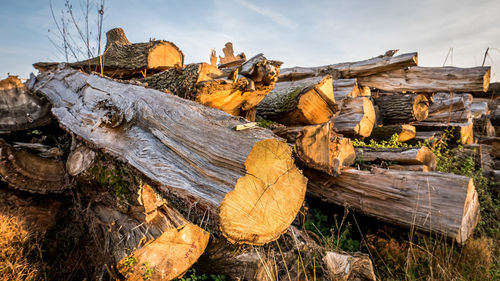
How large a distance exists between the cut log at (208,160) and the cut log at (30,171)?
2.24 feet

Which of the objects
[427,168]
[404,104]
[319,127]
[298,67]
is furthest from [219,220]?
[404,104]

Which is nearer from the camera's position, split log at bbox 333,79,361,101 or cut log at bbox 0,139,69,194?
cut log at bbox 0,139,69,194

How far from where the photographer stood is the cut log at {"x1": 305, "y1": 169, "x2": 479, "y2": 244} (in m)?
2.70

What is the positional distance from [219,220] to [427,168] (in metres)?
2.89

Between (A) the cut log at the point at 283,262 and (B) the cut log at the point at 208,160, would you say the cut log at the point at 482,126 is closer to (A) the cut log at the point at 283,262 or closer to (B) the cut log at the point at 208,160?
(A) the cut log at the point at 283,262

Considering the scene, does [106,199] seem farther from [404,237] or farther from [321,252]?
[404,237]

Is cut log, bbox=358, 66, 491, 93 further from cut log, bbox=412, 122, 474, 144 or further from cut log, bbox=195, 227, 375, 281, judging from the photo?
Result: cut log, bbox=195, 227, 375, 281

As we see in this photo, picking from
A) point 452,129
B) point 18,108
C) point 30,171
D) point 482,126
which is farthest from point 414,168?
point 482,126

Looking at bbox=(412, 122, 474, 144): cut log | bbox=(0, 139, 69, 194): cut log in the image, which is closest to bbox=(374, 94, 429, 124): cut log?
bbox=(412, 122, 474, 144): cut log

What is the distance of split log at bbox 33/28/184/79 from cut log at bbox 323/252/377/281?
3.34 meters

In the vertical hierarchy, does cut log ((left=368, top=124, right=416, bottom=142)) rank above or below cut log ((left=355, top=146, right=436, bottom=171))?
above

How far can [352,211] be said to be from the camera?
3.33 m

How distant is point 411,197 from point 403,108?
2741 millimetres

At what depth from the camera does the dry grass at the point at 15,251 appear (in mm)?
2250
